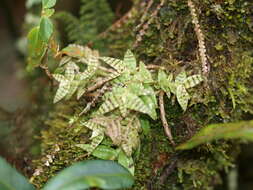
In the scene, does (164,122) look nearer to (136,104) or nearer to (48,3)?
(136,104)

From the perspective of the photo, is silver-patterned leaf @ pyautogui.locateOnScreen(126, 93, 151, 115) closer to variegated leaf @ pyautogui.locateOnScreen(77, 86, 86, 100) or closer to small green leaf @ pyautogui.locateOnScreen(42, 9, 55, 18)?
variegated leaf @ pyautogui.locateOnScreen(77, 86, 86, 100)

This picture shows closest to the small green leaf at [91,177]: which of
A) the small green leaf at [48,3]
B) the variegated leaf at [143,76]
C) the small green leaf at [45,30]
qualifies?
the variegated leaf at [143,76]

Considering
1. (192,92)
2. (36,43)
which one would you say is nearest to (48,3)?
(36,43)

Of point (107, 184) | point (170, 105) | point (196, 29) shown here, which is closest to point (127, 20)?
point (196, 29)

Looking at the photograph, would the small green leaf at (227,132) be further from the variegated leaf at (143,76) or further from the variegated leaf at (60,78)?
the variegated leaf at (60,78)

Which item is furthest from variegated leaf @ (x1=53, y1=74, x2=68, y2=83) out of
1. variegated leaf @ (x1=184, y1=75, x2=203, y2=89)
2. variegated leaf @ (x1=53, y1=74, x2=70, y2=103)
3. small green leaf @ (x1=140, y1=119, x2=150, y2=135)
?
variegated leaf @ (x1=184, y1=75, x2=203, y2=89)

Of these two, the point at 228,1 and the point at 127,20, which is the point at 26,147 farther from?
the point at 228,1
